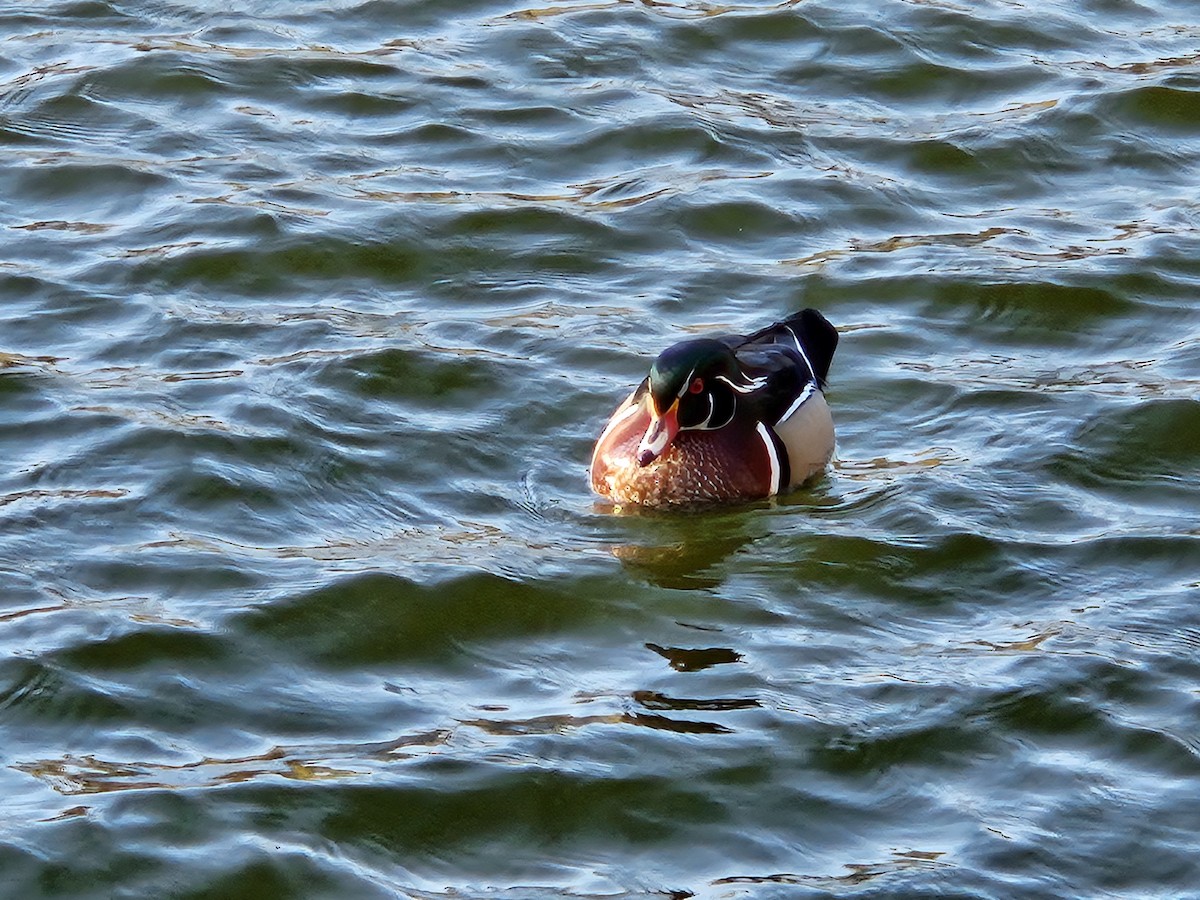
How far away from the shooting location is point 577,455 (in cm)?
948

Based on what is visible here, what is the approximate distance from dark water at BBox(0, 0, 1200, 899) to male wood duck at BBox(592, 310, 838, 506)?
156mm

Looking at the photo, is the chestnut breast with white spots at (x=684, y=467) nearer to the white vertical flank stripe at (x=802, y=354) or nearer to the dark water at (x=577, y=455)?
the dark water at (x=577, y=455)

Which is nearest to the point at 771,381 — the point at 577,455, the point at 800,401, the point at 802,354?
the point at 800,401

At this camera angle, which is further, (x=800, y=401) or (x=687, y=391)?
(x=800, y=401)

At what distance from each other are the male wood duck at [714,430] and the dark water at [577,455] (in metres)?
0.16

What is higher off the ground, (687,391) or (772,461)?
(687,391)

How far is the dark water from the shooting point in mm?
6738

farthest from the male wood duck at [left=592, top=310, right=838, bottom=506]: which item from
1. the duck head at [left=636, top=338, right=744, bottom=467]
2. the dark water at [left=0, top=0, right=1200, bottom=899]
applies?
the dark water at [left=0, top=0, right=1200, bottom=899]

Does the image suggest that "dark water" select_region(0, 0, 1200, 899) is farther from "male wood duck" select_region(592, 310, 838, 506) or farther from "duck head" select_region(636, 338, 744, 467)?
"duck head" select_region(636, 338, 744, 467)

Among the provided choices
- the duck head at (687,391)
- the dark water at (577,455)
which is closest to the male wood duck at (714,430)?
the duck head at (687,391)

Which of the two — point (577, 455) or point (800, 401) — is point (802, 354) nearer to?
point (800, 401)

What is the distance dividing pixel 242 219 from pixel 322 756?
4865mm

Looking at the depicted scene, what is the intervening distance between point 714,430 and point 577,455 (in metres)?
0.59

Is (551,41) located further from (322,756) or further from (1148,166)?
(322,756)
